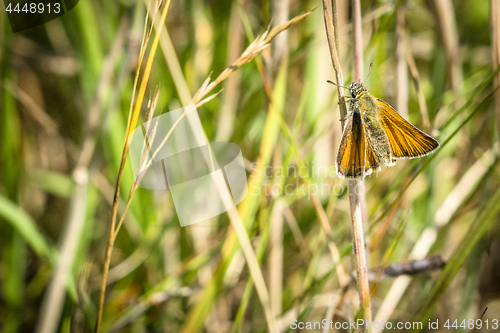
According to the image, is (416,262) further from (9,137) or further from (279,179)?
(9,137)

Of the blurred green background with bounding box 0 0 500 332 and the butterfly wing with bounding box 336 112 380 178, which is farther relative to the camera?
the blurred green background with bounding box 0 0 500 332

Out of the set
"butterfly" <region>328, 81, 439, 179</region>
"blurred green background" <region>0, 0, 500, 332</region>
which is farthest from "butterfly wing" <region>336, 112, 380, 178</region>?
"blurred green background" <region>0, 0, 500, 332</region>

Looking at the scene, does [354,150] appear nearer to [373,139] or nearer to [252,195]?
[373,139]

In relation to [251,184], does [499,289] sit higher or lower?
lower

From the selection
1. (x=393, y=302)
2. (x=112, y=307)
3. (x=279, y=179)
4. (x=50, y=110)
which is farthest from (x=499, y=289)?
(x=50, y=110)

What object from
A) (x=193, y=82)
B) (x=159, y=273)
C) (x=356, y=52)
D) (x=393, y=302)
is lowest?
(x=393, y=302)

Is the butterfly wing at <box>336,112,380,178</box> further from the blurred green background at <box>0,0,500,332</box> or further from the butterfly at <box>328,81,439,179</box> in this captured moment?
the blurred green background at <box>0,0,500,332</box>
